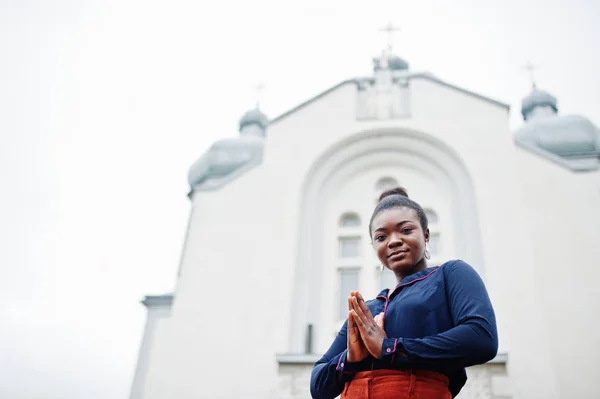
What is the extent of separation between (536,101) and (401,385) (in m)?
17.0

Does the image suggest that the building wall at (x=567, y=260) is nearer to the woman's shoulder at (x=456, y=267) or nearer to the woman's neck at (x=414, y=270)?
the woman's neck at (x=414, y=270)

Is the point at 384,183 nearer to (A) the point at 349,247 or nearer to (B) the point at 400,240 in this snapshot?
(A) the point at 349,247

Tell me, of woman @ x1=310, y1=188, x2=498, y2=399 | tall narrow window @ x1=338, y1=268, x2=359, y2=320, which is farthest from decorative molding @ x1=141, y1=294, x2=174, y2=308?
woman @ x1=310, y1=188, x2=498, y2=399

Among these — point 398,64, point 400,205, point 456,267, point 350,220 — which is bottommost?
point 456,267

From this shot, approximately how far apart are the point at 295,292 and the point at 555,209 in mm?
4248

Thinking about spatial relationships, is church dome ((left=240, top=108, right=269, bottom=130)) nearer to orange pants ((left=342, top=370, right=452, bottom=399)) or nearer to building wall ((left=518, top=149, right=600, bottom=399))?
building wall ((left=518, top=149, right=600, bottom=399))

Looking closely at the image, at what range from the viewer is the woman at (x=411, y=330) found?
5.94 ft

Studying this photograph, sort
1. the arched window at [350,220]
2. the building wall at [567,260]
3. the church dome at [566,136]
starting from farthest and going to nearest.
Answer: the church dome at [566,136] → the arched window at [350,220] → the building wall at [567,260]

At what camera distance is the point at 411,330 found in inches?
76.8

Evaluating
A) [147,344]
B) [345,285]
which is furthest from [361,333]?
[147,344]

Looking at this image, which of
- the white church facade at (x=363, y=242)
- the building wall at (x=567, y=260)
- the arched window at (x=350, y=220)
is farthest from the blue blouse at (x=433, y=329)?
the arched window at (x=350, y=220)

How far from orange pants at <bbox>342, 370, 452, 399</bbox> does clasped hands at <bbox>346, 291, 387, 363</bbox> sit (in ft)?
0.25

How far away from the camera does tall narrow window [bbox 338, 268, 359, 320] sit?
348 inches

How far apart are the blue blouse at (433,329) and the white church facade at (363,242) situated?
5.34 m
